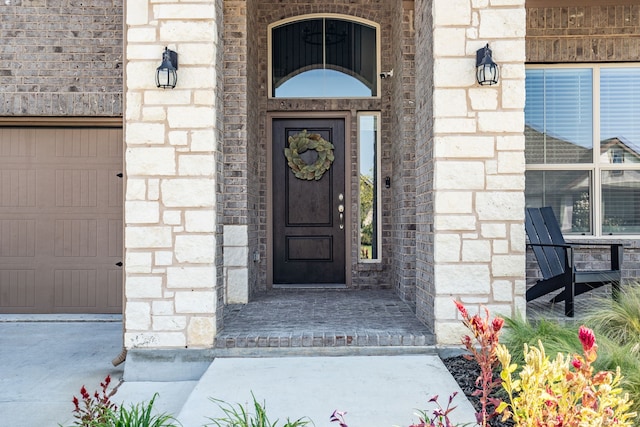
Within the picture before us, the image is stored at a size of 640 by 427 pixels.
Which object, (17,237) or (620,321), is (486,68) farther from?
(17,237)

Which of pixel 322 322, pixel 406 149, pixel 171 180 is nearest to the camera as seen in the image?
pixel 171 180

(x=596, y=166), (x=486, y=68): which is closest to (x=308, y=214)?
(x=486, y=68)

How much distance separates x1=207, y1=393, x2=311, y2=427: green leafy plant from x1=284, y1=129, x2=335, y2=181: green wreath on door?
3523 mm

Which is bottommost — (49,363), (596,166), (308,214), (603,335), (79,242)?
(49,363)

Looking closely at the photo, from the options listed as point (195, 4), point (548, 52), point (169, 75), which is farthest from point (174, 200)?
point (548, 52)

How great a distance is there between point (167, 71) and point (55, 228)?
120 inches

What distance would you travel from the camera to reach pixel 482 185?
3.57 metres

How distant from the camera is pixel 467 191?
3.57 metres

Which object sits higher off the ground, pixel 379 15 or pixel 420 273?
pixel 379 15

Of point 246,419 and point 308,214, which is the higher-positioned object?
point 308,214

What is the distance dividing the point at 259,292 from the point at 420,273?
2.21m

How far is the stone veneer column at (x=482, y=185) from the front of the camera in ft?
11.7

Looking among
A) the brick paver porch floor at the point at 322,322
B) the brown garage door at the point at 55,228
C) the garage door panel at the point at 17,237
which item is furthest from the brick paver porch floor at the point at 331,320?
the garage door panel at the point at 17,237

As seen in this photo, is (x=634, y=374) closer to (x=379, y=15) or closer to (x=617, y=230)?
(x=617, y=230)
